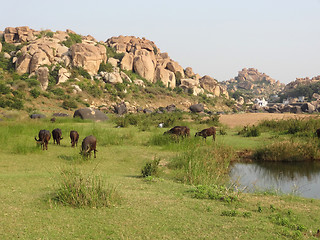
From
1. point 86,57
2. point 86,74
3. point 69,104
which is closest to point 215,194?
point 69,104

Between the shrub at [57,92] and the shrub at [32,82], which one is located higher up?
the shrub at [32,82]

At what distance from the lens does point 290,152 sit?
1292 cm

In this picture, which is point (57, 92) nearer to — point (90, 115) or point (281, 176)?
point (90, 115)

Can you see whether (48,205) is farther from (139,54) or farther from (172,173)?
(139,54)

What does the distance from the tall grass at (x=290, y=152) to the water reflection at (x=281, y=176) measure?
14.2 inches

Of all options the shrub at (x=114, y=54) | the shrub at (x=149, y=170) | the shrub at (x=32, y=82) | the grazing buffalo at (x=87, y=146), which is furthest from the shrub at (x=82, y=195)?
the shrub at (x=114, y=54)

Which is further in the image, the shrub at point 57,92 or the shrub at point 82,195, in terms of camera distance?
the shrub at point 57,92

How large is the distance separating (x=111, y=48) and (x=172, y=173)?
219 ft

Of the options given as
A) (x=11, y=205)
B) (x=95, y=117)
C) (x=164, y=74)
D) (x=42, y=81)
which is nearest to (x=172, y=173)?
(x=11, y=205)

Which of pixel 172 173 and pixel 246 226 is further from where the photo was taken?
pixel 172 173

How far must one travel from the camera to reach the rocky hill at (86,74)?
4522cm

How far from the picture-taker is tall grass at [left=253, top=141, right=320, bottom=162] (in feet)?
42.4

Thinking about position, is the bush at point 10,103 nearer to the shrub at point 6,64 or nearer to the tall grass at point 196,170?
the shrub at point 6,64

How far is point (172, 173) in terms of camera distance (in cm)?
945
